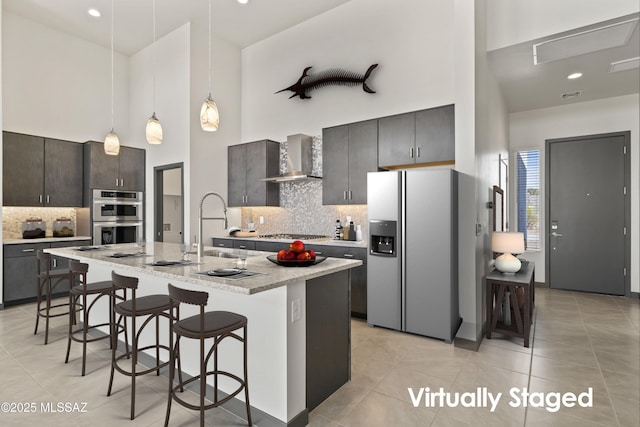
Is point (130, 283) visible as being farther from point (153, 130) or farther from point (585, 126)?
point (585, 126)

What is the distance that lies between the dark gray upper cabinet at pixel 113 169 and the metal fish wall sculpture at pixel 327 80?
9.52 ft

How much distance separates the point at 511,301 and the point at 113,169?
6.12 metres

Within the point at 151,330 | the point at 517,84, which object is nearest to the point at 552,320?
the point at 517,84

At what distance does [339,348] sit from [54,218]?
5.58 m

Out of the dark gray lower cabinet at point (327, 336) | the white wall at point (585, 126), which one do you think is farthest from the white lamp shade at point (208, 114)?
the white wall at point (585, 126)

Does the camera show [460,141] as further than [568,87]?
No

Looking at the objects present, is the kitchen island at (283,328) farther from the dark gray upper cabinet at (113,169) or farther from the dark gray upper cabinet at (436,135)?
the dark gray upper cabinet at (113,169)

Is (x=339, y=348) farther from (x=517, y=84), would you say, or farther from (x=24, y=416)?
(x=517, y=84)

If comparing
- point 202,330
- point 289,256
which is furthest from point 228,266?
point 202,330

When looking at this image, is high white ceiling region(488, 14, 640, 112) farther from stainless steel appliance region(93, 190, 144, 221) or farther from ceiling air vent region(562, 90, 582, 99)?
stainless steel appliance region(93, 190, 144, 221)

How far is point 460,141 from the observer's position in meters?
3.49

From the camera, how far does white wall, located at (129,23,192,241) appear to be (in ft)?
17.9

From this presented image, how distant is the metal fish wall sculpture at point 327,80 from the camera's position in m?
4.74

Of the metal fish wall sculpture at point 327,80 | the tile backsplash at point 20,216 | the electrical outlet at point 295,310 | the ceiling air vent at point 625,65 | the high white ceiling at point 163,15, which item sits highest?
the high white ceiling at point 163,15
